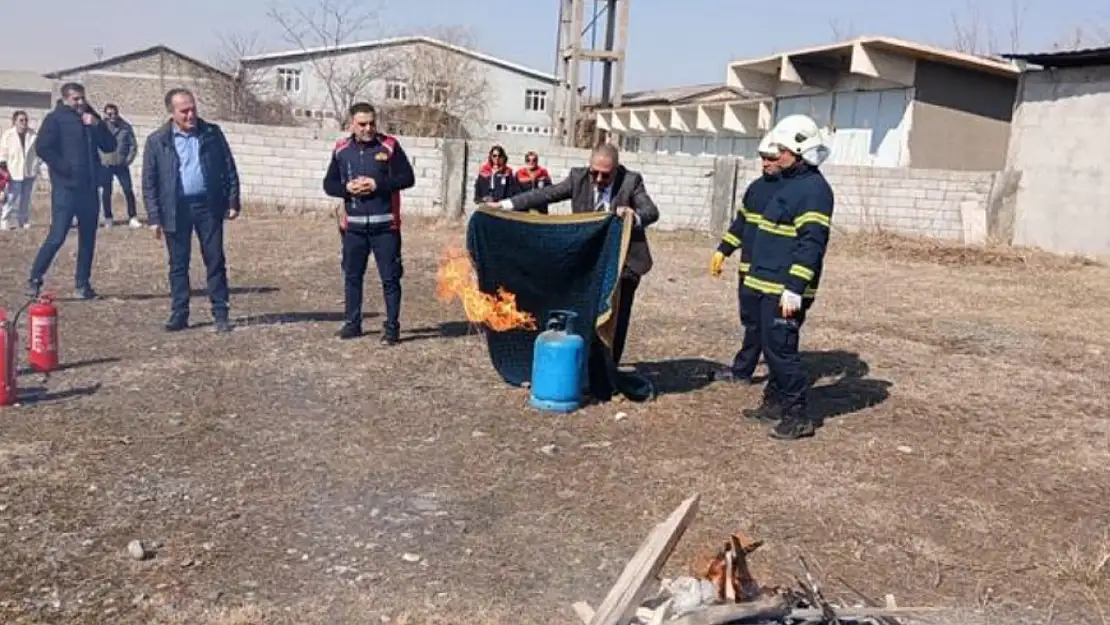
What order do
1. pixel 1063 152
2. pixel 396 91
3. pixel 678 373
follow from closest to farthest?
1. pixel 678 373
2. pixel 1063 152
3. pixel 396 91

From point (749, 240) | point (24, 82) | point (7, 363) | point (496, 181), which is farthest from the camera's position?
point (24, 82)

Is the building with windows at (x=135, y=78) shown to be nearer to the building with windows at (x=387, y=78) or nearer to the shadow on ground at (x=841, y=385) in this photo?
the building with windows at (x=387, y=78)

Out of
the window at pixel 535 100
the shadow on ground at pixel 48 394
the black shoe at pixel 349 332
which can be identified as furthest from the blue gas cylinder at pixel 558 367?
the window at pixel 535 100

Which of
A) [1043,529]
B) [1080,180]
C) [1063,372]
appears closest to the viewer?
[1043,529]

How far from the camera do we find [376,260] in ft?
28.0

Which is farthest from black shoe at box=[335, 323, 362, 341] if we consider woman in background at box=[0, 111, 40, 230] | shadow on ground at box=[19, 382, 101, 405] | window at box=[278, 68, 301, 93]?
window at box=[278, 68, 301, 93]

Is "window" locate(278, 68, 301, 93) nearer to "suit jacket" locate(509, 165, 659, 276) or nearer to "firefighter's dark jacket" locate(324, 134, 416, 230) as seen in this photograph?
"firefighter's dark jacket" locate(324, 134, 416, 230)

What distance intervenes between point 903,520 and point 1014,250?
13585 millimetres

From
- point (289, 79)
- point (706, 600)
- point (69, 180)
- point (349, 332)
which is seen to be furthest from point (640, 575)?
point (289, 79)

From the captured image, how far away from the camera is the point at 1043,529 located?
5.50 meters

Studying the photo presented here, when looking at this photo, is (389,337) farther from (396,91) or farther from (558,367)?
(396,91)

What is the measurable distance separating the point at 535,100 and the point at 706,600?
56.5 m

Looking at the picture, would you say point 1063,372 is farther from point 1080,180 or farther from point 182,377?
point 1080,180

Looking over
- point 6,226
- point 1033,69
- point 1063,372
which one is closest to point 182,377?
point 1063,372
